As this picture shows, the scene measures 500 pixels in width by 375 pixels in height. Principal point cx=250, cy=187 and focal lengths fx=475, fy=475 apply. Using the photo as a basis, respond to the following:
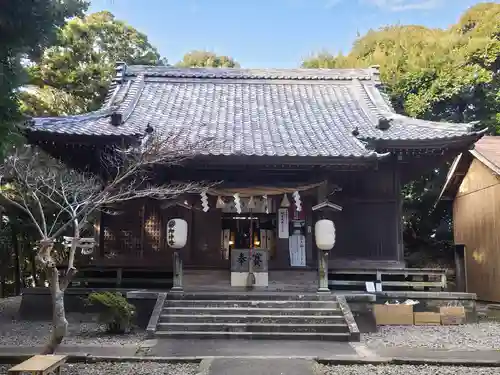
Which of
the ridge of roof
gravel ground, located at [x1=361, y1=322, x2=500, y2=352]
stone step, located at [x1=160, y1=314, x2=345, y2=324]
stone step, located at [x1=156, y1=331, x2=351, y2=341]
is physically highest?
the ridge of roof

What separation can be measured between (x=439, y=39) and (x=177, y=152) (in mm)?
20500

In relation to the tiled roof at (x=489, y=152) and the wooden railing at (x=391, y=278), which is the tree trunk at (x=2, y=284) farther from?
the tiled roof at (x=489, y=152)

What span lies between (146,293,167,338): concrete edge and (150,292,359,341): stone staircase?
43mm

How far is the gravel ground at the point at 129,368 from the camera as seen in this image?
23.5 feet

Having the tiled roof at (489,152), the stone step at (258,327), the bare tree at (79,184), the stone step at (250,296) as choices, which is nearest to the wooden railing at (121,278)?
the stone step at (250,296)

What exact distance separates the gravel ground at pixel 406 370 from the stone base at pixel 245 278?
5.22 m

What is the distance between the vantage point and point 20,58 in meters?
6.49

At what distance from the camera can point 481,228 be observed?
56.1 ft

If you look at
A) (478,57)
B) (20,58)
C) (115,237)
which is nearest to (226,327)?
(115,237)

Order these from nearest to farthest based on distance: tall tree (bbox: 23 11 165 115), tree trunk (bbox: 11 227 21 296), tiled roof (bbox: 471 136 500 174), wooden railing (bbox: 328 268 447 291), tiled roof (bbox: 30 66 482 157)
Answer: wooden railing (bbox: 328 268 447 291), tiled roof (bbox: 30 66 482 157), tiled roof (bbox: 471 136 500 174), tree trunk (bbox: 11 227 21 296), tall tree (bbox: 23 11 165 115)

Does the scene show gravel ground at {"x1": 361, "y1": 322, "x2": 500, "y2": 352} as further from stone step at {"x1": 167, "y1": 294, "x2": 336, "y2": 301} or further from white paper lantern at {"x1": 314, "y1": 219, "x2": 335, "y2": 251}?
white paper lantern at {"x1": 314, "y1": 219, "x2": 335, "y2": 251}

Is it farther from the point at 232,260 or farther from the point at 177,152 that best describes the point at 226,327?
the point at 177,152

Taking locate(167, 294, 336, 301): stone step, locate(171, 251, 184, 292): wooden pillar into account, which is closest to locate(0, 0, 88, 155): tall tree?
locate(171, 251, 184, 292): wooden pillar

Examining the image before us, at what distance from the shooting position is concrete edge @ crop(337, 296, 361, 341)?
9.83 m
